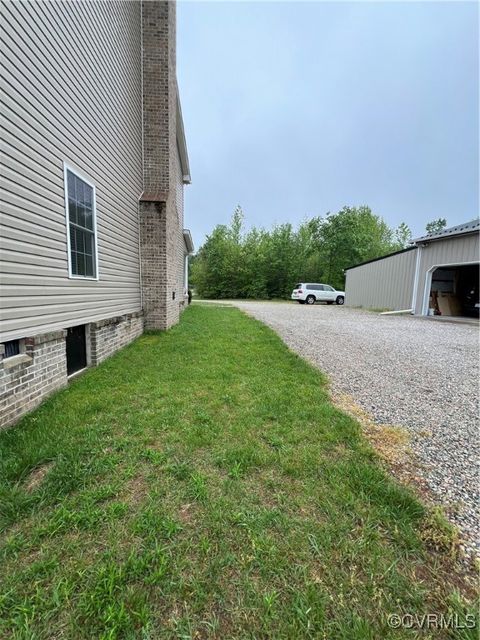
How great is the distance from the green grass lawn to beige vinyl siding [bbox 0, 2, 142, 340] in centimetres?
145

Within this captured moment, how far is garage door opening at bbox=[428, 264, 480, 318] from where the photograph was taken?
13.4 m

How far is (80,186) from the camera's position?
13.9ft

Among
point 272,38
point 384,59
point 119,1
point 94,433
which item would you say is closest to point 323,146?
point 384,59

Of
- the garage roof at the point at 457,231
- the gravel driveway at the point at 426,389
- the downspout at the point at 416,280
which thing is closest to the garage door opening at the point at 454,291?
the downspout at the point at 416,280

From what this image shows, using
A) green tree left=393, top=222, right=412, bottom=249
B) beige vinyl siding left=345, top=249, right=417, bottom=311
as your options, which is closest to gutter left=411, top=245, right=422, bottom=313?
beige vinyl siding left=345, top=249, right=417, bottom=311

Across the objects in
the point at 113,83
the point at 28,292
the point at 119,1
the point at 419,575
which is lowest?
the point at 419,575

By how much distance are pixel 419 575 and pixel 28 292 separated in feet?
12.7

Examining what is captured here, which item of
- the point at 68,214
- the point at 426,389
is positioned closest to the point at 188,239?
the point at 68,214

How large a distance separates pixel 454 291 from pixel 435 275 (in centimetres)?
134

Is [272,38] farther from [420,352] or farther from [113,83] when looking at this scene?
[420,352]

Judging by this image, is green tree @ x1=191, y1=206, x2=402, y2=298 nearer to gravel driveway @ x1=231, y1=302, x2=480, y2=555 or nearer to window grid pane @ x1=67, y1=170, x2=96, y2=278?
gravel driveway @ x1=231, y1=302, x2=480, y2=555

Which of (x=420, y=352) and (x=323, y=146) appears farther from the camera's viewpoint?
(x=323, y=146)

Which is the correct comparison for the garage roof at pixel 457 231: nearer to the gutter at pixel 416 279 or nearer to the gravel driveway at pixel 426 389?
the gutter at pixel 416 279

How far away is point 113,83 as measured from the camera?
5312 mm
